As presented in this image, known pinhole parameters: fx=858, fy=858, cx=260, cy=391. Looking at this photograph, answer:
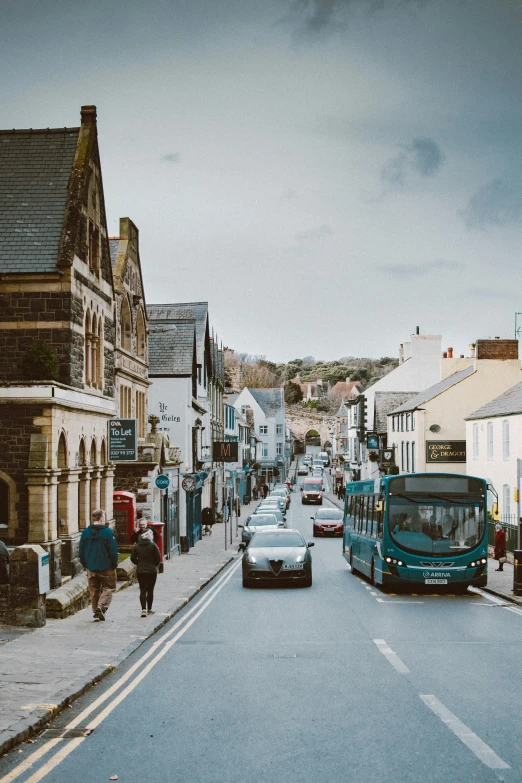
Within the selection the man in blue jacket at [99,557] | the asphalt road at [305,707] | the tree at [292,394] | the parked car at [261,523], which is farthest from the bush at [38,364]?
the tree at [292,394]

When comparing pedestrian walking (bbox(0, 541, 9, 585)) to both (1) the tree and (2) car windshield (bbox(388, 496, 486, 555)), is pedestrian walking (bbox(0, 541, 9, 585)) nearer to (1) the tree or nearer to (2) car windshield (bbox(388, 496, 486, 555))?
(2) car windshield (bbox(388, 496, 486, 555))

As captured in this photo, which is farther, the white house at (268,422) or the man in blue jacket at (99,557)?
the white house at (268,422)

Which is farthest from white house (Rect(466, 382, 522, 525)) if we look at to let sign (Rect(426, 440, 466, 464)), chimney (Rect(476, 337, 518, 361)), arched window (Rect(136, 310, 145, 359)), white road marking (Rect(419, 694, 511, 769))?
white road marking (Rect(419, 694, 511, 769))

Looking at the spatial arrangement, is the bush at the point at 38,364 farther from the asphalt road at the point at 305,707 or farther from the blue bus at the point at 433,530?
the blue bus at the point at 433,530

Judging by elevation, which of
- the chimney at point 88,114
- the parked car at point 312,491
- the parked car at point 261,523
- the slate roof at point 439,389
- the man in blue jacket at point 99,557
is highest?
the chimney at point 88,114

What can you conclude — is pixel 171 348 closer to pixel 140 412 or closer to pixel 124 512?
pixel 140 412

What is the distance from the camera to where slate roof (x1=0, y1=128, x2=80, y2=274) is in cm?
2006

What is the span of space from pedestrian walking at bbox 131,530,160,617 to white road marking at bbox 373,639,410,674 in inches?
194

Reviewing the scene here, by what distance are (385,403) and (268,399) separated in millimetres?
48490

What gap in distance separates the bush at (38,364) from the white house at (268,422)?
290ft

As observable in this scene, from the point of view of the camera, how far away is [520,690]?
32.1 ft

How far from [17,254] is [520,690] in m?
15.0

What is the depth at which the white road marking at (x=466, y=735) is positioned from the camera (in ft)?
23.2

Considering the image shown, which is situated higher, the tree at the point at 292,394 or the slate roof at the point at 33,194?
the tree at the point at 292,394
